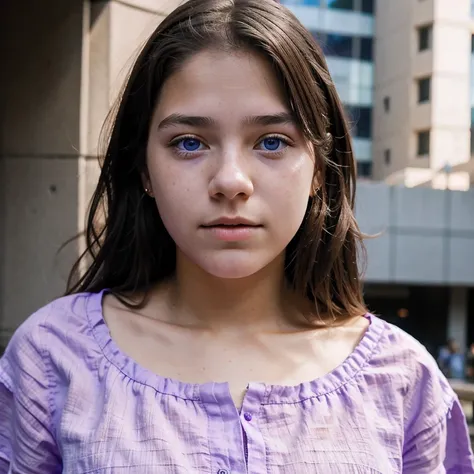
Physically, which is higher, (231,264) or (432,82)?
(432,82)

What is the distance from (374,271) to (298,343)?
13.1 meters

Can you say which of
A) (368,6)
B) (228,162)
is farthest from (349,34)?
(228,162)

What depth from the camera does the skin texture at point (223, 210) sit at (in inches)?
55.3

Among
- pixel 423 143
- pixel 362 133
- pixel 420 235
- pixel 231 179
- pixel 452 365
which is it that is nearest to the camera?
pixel 231 179

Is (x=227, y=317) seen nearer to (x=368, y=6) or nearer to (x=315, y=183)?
(x=315, y=183)

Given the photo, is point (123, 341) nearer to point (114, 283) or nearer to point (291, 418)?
point (114, 283)

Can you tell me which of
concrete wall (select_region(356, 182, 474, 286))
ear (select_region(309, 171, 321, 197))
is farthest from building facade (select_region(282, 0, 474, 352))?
ear (select_region(309, 171, 321, 197))

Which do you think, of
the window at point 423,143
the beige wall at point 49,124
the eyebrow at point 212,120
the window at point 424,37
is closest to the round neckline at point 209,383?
the eyebrow at point 212,120

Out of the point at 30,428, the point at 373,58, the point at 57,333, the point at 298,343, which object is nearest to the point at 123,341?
the point at 57,333

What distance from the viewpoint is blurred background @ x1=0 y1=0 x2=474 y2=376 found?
10.6 ft

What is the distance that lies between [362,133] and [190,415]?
75.6ft

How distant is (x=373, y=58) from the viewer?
22828 millimetres

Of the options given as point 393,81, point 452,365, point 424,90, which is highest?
point 393,81

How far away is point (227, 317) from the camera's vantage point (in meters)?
1.63
